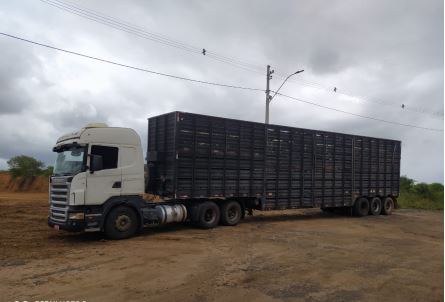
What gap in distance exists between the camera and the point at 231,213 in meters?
14.8

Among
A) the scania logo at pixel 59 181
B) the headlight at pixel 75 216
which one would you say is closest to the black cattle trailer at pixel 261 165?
the headlight at pixel 75 216

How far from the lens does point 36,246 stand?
407 inches

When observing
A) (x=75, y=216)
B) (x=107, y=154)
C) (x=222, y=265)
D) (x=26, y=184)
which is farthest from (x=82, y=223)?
(x=26, y=184)

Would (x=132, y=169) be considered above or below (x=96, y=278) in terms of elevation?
above

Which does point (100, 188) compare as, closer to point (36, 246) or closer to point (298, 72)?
point (36, 246)

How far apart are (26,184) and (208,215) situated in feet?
88.0

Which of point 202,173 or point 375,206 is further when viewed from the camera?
point 375,206

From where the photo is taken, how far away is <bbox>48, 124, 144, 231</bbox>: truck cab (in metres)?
10.9

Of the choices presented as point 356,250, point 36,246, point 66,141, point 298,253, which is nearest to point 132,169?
point 66,141

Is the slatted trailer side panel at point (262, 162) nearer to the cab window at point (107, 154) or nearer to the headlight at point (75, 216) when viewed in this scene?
the cab window at point (107, 154)

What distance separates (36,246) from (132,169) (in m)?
3.30

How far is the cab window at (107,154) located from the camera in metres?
11.4

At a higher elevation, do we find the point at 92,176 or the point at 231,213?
the point at 92,176

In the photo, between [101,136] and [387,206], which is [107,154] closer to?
[101,136]
